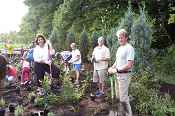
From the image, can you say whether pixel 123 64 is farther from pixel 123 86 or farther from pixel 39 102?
pixel 39 102

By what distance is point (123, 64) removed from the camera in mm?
7949

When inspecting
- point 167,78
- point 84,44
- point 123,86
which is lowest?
point 123,86

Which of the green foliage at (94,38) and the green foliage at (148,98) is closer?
the green foliage at (148,98)

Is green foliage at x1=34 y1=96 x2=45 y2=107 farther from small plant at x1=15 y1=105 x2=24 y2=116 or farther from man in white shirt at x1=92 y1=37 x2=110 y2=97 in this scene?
man in white shirt at x1=92 y1=37 x2=110 y2=97

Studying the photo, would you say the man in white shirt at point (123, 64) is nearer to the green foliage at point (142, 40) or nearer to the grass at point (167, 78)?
the green foliage at point (142, 40)

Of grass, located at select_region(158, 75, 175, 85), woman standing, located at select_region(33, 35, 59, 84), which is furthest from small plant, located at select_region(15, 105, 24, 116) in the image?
grass, located at select_region(158, 75, 175, 85)

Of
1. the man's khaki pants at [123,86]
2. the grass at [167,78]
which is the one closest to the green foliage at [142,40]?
the grass at [167,78]

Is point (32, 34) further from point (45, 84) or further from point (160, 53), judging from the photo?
point (45, 84)

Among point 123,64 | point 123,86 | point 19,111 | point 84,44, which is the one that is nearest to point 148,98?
point 123,86

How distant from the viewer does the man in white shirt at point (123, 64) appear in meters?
7.80

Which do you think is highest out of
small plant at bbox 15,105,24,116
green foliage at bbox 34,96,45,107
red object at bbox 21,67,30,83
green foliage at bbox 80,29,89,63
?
green foliage at bbox 80,29,89,63

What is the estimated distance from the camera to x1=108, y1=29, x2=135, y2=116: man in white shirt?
7797 millimetres

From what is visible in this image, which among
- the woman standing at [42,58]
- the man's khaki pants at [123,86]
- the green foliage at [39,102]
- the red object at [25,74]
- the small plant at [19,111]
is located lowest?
the small plant at [19,111]

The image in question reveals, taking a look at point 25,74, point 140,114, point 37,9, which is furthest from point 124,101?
point 37,9
